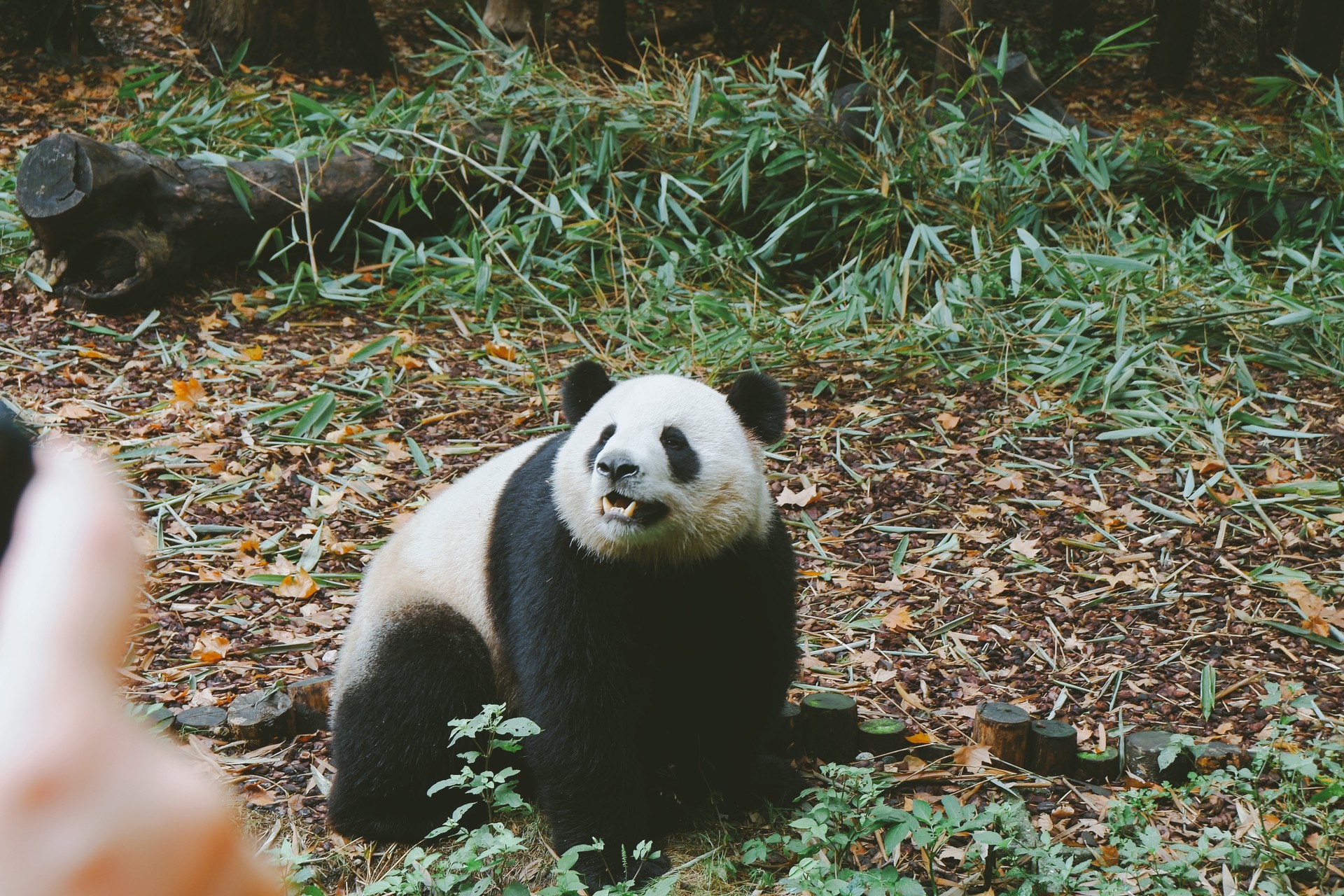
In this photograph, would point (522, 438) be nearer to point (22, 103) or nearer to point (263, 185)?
point (263, 185)

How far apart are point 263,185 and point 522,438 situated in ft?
9.43

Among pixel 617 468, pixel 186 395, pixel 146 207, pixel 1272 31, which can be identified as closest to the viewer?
pixel 617 468

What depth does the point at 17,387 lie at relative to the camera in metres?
5.77

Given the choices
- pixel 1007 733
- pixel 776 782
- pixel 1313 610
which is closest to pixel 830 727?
pixel 776 782

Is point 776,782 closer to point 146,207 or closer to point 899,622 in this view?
point 899,622

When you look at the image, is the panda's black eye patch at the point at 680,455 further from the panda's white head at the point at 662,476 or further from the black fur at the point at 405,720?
the black fur at the point at 405,720

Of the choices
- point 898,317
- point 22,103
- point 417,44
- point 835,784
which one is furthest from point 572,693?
point 417,44

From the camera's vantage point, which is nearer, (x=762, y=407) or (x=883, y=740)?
(x=762, y=407)

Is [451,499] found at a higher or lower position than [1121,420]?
higher

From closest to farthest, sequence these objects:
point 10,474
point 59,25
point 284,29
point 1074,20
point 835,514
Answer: point 10,474 < point 835,514 < point 59,25 < point 284,29 < point 1074,20

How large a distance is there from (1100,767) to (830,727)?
847 mm

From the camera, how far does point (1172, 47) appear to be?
535 inches

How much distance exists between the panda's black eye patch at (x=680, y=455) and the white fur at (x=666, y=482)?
1cm

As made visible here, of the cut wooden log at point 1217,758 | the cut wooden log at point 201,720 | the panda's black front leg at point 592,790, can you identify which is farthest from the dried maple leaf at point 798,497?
the cut wooden log at point 201,720
